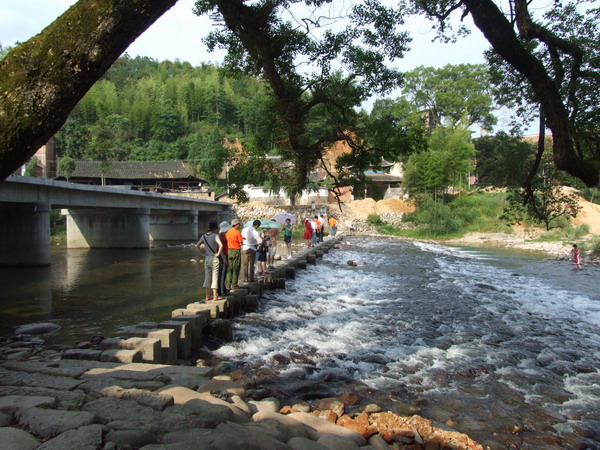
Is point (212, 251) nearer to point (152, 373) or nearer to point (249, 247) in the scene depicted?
point (249, 247)

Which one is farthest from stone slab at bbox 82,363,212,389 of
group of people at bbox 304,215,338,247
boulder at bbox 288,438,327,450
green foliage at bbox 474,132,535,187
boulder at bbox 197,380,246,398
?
group of people at bbox 304,215,338,247

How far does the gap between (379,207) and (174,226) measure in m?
26.6

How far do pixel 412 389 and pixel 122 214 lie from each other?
3096 centimetres

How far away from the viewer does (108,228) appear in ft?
108

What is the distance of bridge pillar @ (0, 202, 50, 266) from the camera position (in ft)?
69.0

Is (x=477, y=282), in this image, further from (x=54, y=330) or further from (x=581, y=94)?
(x=54, y=330)

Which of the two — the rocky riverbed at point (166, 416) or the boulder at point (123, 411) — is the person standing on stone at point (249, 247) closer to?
the rocky riverbed at point (166, 416)

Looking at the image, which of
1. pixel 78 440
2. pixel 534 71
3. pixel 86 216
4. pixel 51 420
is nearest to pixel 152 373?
pixel 51 420

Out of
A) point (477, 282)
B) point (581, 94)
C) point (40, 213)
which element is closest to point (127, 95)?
point (40, 213)

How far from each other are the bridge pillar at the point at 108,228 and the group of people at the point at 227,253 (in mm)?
21126

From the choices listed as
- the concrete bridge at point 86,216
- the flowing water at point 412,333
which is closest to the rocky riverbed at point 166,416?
the flowing water at point 412,333

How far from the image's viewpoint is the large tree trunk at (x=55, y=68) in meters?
2.96

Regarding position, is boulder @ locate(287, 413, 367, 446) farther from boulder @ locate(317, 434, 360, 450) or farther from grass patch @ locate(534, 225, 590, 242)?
grass patch @ locate(534, 225, 590, 242)

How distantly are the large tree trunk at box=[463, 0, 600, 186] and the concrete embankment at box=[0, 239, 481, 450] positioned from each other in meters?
4.03
